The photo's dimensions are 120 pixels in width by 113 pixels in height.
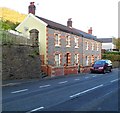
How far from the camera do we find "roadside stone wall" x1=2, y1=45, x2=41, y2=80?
24.1 metres

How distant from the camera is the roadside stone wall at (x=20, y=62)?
24062 mm

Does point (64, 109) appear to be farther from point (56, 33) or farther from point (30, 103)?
point (56, 33)

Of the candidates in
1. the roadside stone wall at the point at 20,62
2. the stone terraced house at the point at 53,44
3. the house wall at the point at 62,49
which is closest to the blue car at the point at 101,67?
the stone terraced house at the point at 53,44

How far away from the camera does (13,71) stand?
24.7 metres

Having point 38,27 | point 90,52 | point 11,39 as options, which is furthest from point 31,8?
point 90,52

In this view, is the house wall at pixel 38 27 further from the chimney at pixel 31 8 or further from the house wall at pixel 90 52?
the house wall at pixel 90 52

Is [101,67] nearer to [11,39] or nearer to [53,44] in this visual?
[53,44]

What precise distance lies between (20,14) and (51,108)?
48.2m

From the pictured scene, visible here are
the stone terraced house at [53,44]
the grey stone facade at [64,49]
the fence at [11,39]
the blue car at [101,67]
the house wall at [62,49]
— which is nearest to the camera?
the fence at [11,39]

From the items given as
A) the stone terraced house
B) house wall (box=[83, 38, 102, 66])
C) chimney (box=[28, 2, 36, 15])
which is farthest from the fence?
house wall (box=[83, 38, 102, 66])

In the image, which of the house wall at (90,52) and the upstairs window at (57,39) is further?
the house wall at (90,52)

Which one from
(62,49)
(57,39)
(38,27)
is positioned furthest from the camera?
(62,49)

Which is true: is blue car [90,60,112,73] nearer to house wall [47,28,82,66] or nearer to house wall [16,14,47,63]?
house wall [47,28,82,66]

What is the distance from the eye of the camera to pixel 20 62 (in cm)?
2636
